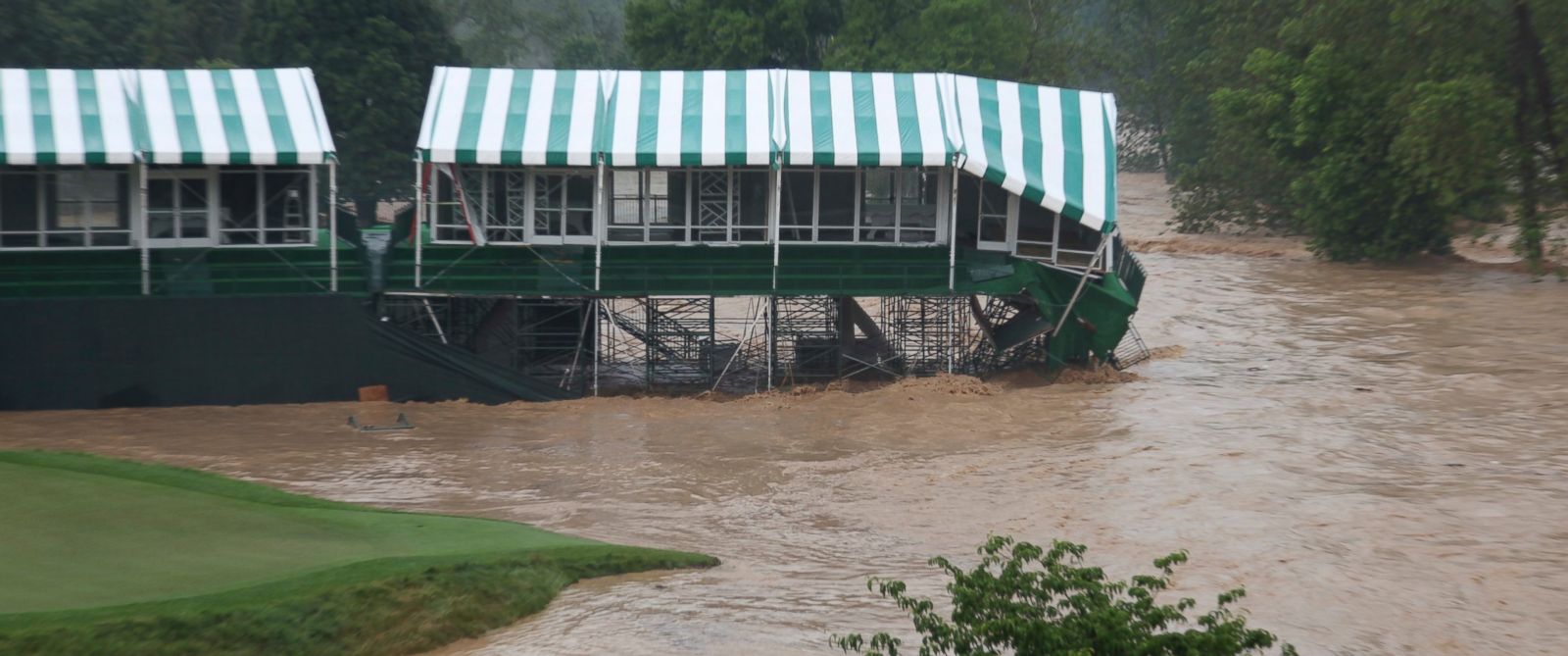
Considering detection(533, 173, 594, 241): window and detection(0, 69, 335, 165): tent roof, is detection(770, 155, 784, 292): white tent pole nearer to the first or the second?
detection(533, 173, 594, 241): window

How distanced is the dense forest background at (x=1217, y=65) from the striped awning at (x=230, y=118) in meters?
19.1

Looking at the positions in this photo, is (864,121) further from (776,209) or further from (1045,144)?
(1045,144)

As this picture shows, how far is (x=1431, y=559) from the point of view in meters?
18.1

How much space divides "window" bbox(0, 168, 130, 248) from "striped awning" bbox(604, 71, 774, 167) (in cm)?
932

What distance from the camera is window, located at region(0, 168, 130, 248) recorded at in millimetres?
28297

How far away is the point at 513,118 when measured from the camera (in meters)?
28.9

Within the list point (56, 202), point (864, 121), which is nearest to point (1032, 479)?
point (864, 121)

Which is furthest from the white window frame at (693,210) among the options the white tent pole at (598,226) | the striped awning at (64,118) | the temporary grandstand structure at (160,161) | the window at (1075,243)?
the striped awning at (64,118)

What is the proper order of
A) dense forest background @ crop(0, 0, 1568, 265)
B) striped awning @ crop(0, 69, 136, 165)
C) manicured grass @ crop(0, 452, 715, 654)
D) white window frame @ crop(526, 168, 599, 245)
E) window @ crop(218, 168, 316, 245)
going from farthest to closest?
dense forest background @ crop(0, 0, 1568, 265) → white window frame @ crop(526, 168, 599, 245) → window @ crop(218, 168, 316, 245) → striped awning @ crop(0, 69, 136, 165) → manicured grass @ crop(0, 452, 715, 654)

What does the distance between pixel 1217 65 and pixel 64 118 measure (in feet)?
121

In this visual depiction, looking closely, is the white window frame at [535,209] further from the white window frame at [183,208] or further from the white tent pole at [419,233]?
the white window frame at [183,208]

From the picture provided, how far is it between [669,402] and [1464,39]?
24.3m

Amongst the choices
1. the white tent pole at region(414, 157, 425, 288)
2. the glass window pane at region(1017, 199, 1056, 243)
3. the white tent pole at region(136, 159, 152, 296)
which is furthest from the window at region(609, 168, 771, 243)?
the white tent pole at region(136, 159, 152, 296)

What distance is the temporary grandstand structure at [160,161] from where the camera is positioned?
27609 millimetres
